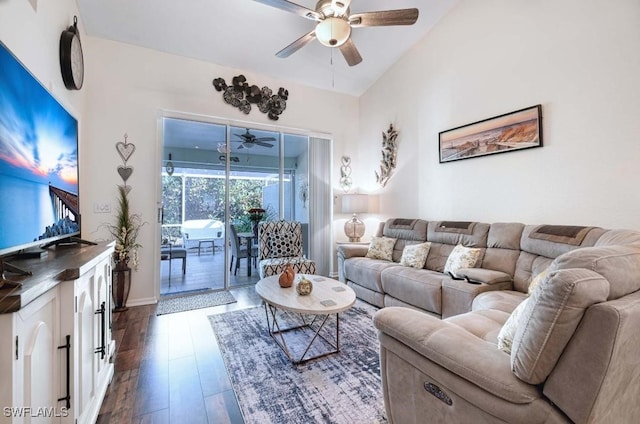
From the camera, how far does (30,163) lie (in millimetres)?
1414

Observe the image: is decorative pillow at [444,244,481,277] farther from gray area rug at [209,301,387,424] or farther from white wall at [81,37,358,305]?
white wall at [81,37,358,305]

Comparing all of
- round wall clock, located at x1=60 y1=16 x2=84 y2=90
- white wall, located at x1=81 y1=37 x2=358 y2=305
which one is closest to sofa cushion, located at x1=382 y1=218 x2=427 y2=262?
white wall, located at x1=81 y1=37 x2=358 y2=305

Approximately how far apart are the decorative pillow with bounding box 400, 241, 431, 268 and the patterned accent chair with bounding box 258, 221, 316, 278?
Answer: 119 cm

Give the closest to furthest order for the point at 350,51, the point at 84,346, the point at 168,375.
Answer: the point at 84,346
the point at 168,375
the point at 350,51

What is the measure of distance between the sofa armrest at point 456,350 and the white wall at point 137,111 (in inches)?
131

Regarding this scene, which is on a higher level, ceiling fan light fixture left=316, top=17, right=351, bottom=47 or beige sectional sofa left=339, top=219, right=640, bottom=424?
ceiling fan light fixture left=316, top=17, right=351, bottom=47

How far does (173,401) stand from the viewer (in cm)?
176

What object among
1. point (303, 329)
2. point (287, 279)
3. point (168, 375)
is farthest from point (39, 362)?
point (303, 329)

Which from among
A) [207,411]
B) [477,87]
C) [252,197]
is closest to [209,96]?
[252,197]

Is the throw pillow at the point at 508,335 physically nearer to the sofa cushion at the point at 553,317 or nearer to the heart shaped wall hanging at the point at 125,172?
the sofa cushion at the point at 553,317

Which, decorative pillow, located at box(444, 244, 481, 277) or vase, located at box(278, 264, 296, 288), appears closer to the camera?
vase, located at box(278, 264, 296, 288)

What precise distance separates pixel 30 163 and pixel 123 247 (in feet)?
6.96

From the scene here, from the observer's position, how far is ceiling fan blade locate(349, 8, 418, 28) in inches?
96.1

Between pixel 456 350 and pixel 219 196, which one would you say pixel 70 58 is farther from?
pixel 456 350
